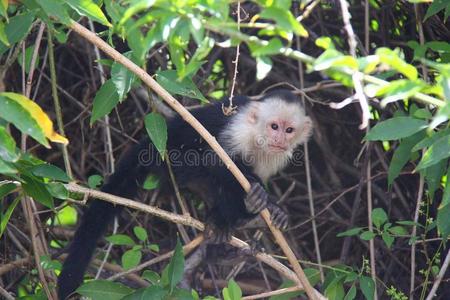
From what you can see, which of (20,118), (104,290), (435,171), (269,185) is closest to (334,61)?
(20,118)

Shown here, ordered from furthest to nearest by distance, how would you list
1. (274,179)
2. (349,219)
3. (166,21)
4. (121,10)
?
(274,179)
(349,219)
(121,10)
(166,21)

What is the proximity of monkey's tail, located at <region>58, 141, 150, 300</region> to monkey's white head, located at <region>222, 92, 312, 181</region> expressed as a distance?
1.88ft

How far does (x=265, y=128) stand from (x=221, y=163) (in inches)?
18.1

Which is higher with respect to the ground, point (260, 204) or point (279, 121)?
point (279, 121)

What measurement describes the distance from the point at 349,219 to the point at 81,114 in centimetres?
185

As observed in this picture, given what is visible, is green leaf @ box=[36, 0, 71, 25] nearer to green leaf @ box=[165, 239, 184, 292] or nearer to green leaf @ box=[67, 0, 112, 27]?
green leaf @ box=[67, 0, 112, 27]

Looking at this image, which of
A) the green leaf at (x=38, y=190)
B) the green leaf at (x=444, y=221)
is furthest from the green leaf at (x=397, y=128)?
the green leaf at (x=38, y=190)

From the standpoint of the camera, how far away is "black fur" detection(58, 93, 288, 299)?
4.05m

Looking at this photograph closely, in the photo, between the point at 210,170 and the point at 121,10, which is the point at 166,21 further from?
the point at 210,170

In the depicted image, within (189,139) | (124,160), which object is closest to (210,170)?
(189,139)

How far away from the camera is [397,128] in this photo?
8.61 ft

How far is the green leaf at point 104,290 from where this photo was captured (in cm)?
335

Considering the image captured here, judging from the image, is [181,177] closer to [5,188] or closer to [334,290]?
[334,290]

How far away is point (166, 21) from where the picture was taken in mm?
2084
